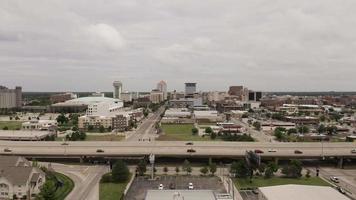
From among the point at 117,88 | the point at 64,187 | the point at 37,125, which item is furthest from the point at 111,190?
the point at 117,88

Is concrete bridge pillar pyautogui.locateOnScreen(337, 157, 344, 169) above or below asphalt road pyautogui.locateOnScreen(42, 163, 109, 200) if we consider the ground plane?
above

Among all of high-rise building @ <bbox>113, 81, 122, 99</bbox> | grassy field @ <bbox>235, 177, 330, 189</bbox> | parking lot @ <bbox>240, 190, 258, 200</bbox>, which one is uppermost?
Result: high-rise building @ <bbox>113, 81, 122, 99</bbox>

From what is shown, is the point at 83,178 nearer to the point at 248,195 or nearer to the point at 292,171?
the point at 248,195

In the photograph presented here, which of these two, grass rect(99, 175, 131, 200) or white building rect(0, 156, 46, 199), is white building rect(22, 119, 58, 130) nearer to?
white building rect(0, 156, 46, 199)

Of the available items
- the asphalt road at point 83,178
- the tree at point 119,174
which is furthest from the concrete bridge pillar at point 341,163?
the asphalt road at point 83,178

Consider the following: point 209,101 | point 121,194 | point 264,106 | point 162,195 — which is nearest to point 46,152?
point 121,194

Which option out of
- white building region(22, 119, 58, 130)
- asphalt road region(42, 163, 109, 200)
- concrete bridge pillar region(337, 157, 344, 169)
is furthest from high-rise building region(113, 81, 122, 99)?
concrete bridge pillar region(337, 157, 344, 169)
